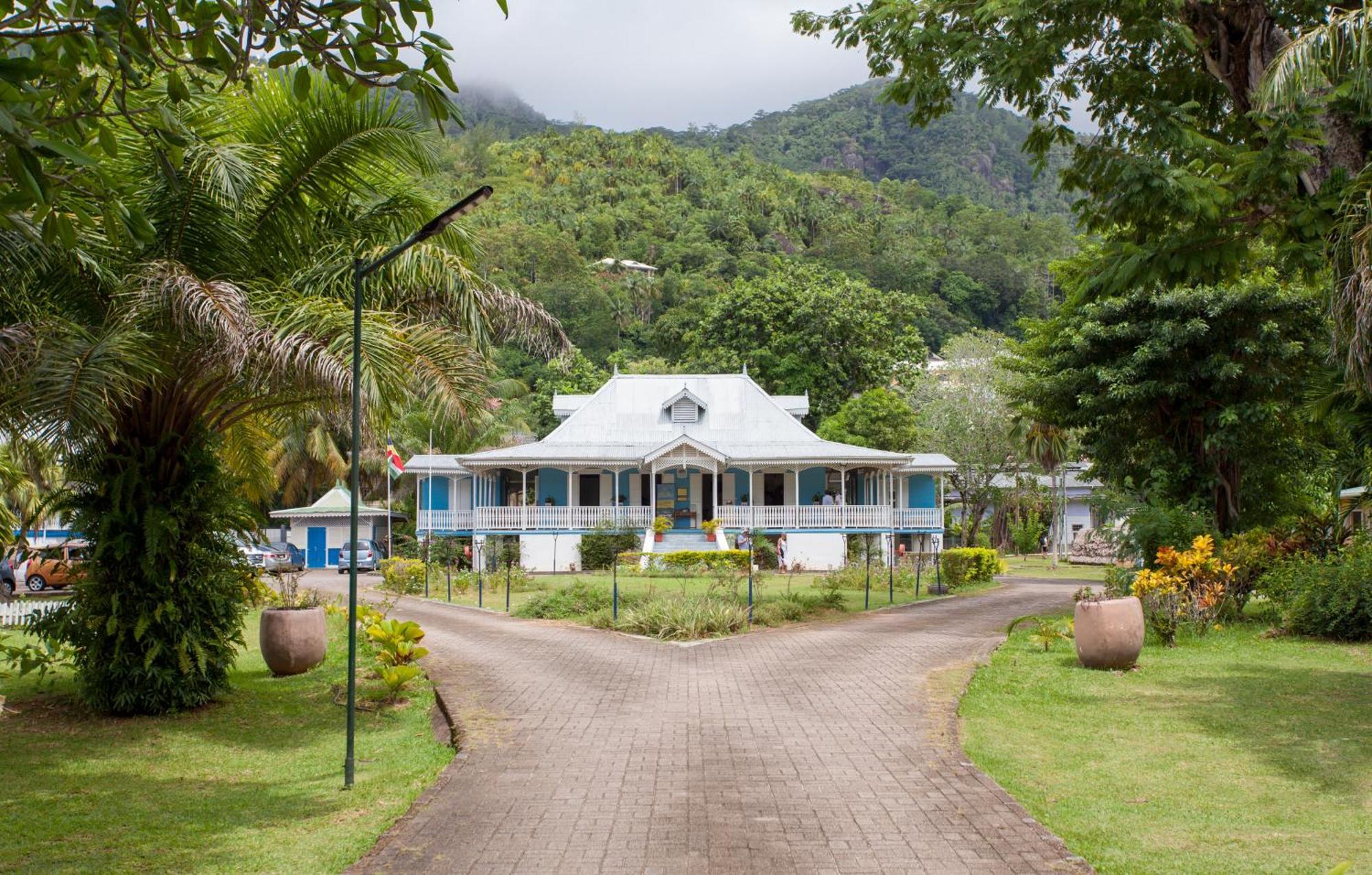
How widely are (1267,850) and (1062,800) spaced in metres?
1.45

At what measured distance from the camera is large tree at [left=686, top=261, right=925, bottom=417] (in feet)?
169

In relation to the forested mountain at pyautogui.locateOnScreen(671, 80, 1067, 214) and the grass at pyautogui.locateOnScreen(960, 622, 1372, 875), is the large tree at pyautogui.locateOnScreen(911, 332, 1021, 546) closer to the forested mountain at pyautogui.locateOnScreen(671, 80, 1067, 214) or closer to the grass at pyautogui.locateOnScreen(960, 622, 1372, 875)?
the grass at pyautogui.locateOnScreen(960, 622, 1372, 875)

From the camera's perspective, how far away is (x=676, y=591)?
22.4 meters

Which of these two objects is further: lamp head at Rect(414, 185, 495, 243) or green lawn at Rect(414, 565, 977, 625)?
green lawn at Rect(414, 565, 977, 625)

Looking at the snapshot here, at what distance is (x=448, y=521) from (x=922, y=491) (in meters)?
17.3

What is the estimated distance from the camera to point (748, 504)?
123 ft

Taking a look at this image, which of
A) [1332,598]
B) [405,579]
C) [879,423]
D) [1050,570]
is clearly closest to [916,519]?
[1050,570]

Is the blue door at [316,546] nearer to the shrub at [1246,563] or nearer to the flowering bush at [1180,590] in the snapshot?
the flowering bush at [1180,590]

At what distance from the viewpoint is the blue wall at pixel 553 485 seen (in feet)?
128

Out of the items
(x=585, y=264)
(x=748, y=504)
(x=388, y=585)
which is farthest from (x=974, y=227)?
(x=388, y=585)

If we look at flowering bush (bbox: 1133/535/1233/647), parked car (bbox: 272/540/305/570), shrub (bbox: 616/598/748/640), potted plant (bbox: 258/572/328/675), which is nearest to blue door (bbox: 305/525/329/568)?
parked car (bbox: 272/540/305/570)

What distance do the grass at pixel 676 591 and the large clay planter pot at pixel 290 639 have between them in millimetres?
5777

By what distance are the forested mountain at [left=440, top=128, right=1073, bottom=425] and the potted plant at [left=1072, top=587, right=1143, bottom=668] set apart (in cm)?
3879

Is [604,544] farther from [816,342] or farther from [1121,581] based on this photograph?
[816,342]
